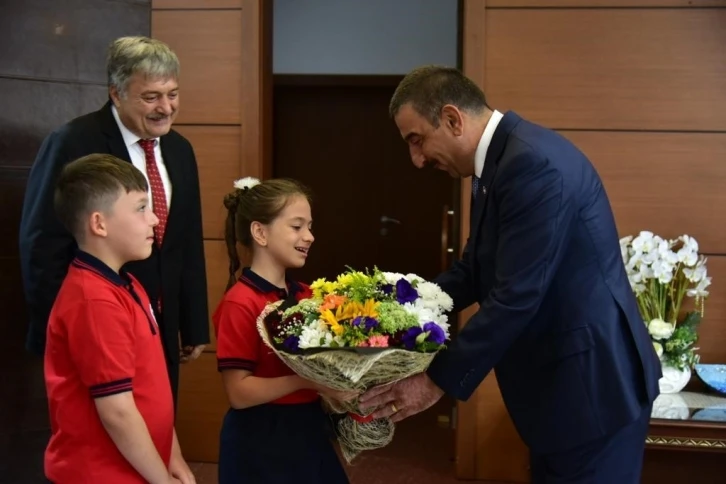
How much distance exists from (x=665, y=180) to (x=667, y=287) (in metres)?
0.49

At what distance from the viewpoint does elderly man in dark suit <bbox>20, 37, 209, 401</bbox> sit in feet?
6.35

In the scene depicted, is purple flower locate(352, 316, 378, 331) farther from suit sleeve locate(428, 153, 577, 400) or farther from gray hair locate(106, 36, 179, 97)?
gray hair locate(106, 36, 179, 97)

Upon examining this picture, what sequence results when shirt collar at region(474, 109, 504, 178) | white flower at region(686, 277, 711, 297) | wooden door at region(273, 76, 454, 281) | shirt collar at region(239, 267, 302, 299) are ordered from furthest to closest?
wooden door at region(273, 76, 454, 281)
white flower at region(686, 277, 711, 297)
shirt collar at region(239, 267, 302, 299)
shirt collar at region(474, 109, 504, 178)

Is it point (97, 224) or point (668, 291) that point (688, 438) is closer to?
point (668, 291)

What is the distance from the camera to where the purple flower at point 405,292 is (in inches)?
63.1

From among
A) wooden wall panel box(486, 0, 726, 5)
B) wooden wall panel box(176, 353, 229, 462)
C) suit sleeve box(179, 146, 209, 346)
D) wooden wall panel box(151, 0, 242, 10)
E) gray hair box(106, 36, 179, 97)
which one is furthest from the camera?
wooden wall panel box(176, 353, 229, 462)

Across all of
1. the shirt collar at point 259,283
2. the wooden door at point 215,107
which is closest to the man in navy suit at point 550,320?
the shirt collar at point 259,283

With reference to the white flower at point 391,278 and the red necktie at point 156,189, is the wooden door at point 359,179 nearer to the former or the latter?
the red necktie at point 156,189

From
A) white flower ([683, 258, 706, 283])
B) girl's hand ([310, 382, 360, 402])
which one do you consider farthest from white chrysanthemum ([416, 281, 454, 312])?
white flower ([683, 258, 706, 283])

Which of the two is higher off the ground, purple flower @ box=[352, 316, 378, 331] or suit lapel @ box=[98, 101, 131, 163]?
suit lapel @ box=[98, 101, 131, 163]

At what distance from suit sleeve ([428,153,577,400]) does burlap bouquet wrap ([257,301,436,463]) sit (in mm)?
100

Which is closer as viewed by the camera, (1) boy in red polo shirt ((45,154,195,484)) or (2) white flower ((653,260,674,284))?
(1) boy in red polo shirt ((45,154,195,484))

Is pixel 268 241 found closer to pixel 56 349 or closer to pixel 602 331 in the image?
pixel 56 349

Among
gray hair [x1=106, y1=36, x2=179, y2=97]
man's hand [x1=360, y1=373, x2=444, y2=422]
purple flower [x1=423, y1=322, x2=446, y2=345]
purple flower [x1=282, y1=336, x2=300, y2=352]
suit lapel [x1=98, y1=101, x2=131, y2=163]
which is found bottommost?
man's hand [x1=360, y1=373, x2=444, y2=422]
